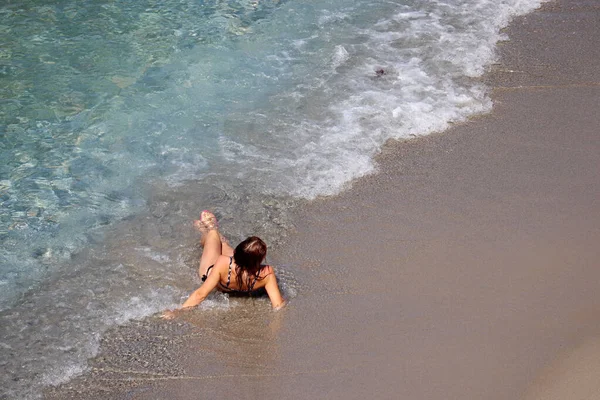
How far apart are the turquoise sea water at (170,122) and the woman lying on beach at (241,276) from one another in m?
0.18

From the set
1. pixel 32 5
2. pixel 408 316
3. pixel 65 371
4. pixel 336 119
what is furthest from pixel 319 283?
pixel 32 5

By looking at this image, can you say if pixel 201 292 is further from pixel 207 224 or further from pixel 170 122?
pixel 170 122

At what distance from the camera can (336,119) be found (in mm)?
8062

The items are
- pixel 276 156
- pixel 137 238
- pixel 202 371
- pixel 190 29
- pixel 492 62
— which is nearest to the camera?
pixel 202 371

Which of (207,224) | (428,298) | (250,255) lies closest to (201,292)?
(250,255)

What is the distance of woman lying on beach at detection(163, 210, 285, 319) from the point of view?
534 cm

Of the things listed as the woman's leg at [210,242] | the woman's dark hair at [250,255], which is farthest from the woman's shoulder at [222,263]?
the woman's leg at [210,242]

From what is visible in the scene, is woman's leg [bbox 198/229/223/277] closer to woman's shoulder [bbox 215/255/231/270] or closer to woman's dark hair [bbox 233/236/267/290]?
woman's shoulder [bbox 215/255/231/270]

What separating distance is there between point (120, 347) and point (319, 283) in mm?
1622

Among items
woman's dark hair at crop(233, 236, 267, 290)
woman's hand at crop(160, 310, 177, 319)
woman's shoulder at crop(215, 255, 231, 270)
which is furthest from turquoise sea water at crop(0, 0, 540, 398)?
woman's dark hair at crop(233, 236, 267, 290)

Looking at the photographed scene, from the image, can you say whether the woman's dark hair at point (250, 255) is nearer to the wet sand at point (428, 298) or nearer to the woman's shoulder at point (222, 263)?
the woman's shoulder at point (222, 263)

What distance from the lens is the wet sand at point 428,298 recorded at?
4.78m

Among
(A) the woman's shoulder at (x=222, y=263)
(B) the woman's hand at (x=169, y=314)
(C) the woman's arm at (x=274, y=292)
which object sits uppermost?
(A) the woman's shoulder at (x=222, y=263)

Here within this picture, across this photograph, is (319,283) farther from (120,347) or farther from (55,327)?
(55,327)
